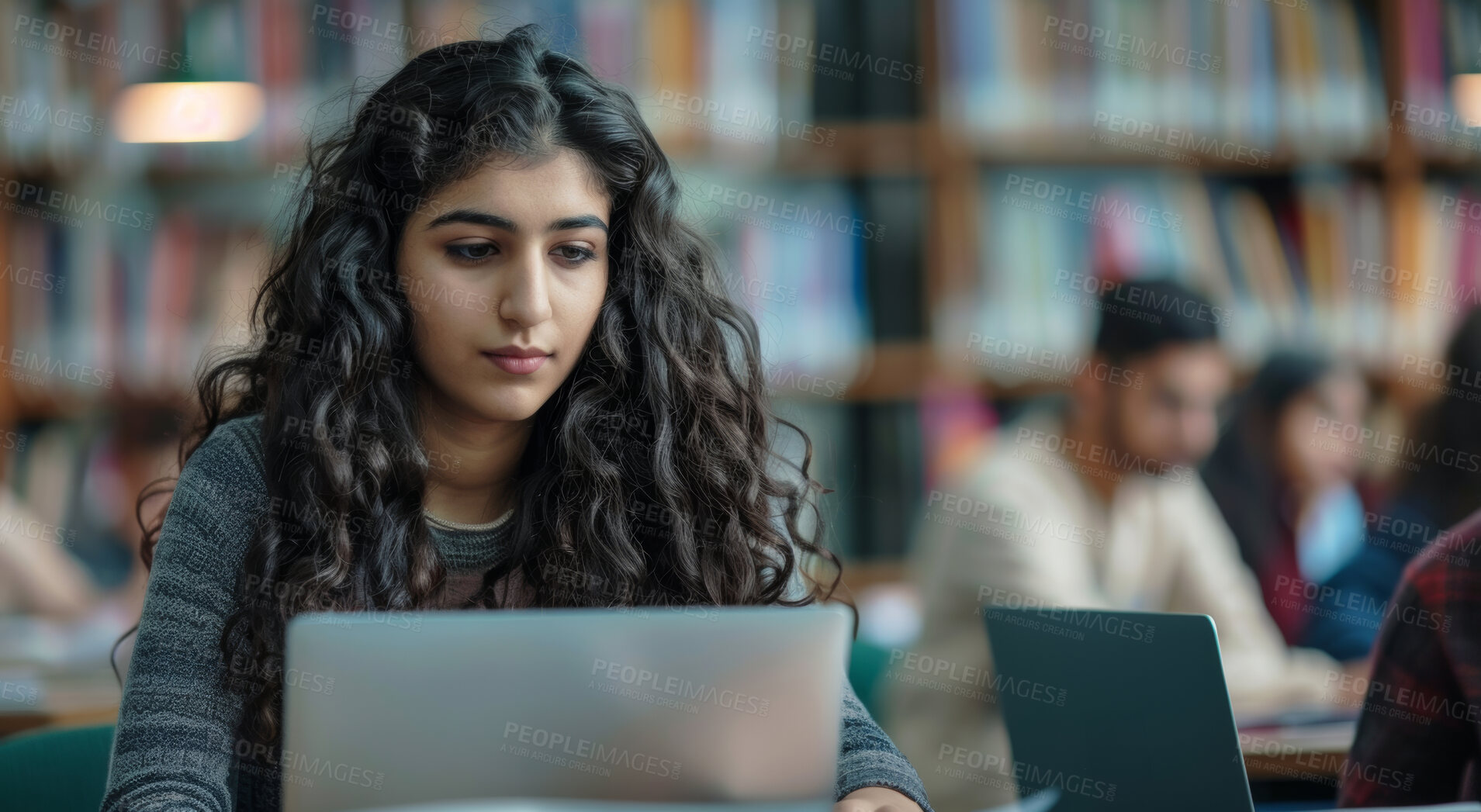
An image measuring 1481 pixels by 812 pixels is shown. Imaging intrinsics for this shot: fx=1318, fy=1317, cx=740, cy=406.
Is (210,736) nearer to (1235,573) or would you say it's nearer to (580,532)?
(580,532)

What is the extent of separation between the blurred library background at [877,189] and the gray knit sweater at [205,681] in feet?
5.03

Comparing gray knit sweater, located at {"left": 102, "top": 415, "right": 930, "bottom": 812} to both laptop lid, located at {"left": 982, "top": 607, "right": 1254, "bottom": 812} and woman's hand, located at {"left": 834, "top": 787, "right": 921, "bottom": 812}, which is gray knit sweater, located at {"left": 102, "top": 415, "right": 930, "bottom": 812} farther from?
laptop lid, located at {"left": 982, "top": 607, "right": 1254, "bottom": 812}

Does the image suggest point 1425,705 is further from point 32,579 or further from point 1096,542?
point 32,579

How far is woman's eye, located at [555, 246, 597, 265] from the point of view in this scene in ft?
4.12

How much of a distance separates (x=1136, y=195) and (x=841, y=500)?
0.92 metres

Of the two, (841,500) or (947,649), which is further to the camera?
(841,500)

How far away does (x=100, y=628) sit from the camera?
2270 millimetres

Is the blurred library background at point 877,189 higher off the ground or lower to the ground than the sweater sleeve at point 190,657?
higher

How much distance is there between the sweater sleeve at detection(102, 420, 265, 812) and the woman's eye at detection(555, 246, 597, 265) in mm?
345

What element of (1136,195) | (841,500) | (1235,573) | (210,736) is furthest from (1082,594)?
(210,736)

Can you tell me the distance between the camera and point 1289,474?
273 centimetres

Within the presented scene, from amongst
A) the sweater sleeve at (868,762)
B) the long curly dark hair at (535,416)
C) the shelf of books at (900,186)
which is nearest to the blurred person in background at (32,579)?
the shelf of books at (900,186)

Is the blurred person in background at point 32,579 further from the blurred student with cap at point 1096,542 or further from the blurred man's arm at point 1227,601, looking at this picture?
the blurred man's arm at point 1227,601

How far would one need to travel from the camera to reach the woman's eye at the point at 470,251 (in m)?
1.22
